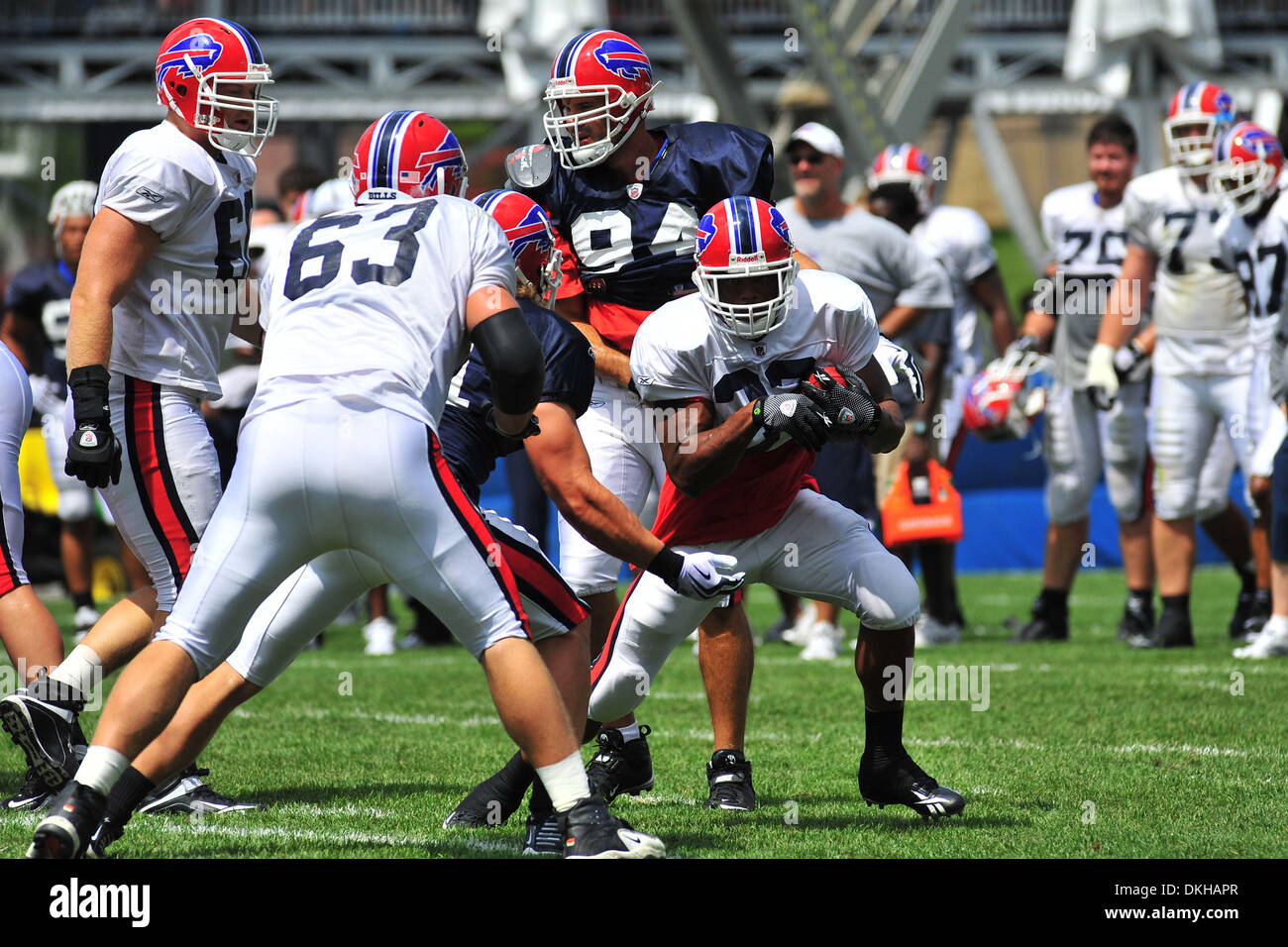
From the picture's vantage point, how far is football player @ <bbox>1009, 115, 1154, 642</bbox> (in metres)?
7.57

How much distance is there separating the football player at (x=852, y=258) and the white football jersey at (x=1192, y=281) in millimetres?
918

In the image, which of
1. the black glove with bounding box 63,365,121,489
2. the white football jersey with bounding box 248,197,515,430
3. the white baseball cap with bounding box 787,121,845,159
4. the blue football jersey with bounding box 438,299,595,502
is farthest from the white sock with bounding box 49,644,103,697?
the white baseball cap with bounding box 787,121,845,159

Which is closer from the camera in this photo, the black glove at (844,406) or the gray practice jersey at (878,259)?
the black glove at (844,406)

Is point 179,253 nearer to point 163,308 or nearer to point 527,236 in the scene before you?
point 163,308

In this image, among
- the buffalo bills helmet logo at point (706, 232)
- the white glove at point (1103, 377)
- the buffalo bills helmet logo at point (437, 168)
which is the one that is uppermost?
the buffalo bills helmet logo at point (437, 168)

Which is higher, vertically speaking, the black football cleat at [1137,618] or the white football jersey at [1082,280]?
the white football jersey at [1082,280]

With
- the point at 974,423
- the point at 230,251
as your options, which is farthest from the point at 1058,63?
the point at 230,251

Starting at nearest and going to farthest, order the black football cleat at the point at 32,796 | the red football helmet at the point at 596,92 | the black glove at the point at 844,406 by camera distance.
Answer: the black glove at the point at 844,406 < the black football cleat at the point at 32,796 < the red football helmet at the point at 596,92

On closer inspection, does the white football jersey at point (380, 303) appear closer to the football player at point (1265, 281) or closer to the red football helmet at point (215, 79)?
the red football helmet at point (215, 79)

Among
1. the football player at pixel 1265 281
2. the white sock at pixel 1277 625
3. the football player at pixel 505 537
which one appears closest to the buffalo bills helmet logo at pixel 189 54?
the football player at pixel 505 537

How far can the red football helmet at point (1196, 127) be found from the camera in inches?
277

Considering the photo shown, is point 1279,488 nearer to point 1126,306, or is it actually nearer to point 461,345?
point 1126,306
